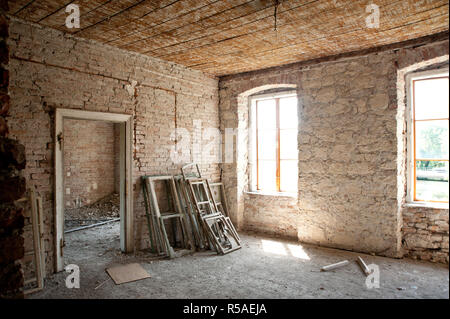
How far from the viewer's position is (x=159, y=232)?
181 inches

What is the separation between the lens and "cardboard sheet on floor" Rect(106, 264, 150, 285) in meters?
3.66

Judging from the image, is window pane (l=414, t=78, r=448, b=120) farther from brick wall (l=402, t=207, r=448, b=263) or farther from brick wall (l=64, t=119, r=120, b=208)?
brick wall (l=64, t=119, r=120, b=208)

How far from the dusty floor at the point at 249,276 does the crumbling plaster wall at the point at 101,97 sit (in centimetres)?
62

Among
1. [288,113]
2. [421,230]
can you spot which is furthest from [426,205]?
[288,113]

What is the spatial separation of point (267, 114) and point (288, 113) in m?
0.45

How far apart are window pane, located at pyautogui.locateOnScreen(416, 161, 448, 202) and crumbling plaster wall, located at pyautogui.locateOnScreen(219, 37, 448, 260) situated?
1.95 ft

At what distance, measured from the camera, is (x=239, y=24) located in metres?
3.62

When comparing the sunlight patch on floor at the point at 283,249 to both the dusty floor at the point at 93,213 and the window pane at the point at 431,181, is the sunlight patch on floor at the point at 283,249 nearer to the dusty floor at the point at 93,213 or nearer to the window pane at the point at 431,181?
the window pane at the point at 431,181

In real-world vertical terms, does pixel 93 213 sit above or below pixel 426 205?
below

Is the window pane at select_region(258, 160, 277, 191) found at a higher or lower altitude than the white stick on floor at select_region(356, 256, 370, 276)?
higher

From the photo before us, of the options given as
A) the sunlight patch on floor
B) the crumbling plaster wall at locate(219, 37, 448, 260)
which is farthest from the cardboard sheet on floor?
the crumbling plaster wall at locate(219, 37, 448, 260)

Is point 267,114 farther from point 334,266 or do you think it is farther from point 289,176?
point 334,266

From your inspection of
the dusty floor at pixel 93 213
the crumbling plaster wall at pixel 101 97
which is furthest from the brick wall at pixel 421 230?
the dusty floor at pixel 93 213
